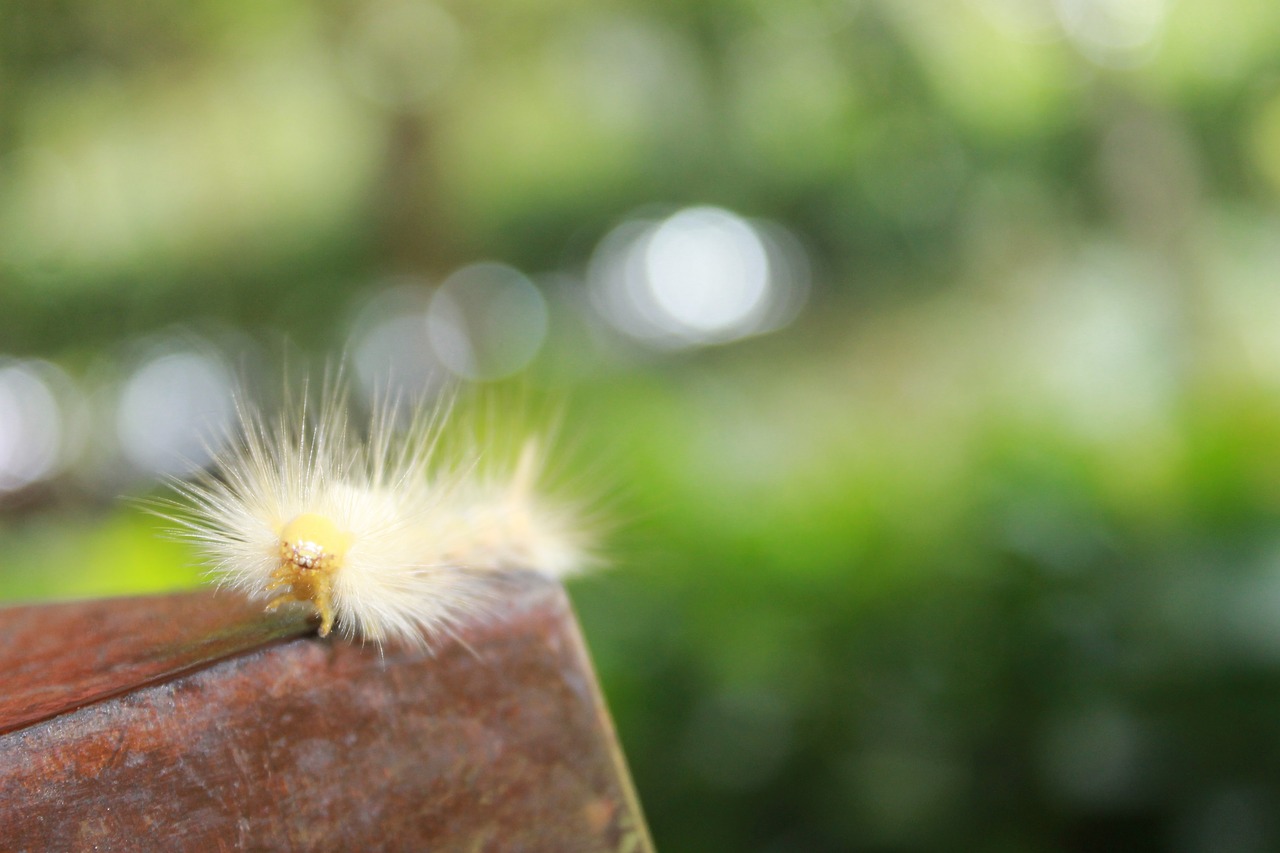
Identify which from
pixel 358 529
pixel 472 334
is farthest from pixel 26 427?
pixel 358 529

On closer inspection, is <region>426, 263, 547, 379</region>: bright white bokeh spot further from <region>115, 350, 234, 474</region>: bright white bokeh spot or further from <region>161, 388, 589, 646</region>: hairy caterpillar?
<region>161, 388, 589, 646</region>: hairy caterpillar

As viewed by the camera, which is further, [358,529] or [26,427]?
[26,427]

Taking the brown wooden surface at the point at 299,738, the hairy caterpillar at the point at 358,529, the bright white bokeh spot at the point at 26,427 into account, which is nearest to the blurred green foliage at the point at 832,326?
the bright white bokeh spot at the point at 26,427

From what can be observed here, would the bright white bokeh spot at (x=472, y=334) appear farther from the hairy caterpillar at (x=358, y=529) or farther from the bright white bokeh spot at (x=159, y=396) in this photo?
the hairy caterpillar at (x=358, y=529)

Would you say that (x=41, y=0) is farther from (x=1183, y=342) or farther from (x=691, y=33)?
(x=1183, y=342)

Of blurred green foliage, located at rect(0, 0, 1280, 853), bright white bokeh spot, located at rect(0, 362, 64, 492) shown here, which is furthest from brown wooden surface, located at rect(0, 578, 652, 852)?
bright white bokeh spot, located at rect(0, 362, 64, 492)

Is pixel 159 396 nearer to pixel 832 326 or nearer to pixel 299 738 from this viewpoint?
pixel 832 326

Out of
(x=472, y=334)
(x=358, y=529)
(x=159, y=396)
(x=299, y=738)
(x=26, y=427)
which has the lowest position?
(x=299, y=738)

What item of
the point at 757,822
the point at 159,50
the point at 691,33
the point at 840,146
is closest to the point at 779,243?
the point at 840,146
